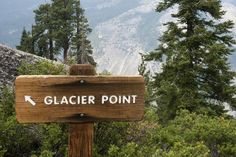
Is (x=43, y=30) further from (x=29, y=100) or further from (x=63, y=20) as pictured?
(x=29, y=100)

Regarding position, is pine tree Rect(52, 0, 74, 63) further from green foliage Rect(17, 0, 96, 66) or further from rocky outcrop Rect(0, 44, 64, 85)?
rocky outcrop Rect(0, 44, 64, 85)

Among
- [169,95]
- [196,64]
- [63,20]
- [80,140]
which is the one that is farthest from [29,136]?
[63,20]

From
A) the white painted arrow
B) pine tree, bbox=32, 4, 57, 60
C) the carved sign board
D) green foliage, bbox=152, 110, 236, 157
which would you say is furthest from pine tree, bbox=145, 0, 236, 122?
pine tree, bbox=32, 4, 57, 60

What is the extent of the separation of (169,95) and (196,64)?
7.27 ft

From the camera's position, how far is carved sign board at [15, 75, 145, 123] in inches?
205

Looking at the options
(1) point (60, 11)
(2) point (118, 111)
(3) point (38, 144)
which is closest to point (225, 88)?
(3) point (38, 144)

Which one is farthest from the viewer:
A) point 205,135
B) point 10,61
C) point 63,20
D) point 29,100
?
point 63,20

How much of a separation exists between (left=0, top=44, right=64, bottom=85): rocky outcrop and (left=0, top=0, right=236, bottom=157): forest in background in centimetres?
133

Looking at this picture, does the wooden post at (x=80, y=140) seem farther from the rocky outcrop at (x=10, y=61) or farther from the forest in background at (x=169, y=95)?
the rocky outcrop at (x=10, y=61)

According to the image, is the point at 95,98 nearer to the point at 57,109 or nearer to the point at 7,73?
the point at 57,109

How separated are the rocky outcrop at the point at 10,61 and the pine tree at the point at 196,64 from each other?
8.98 metres

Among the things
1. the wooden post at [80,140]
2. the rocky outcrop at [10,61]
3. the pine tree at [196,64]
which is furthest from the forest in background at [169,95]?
the wooden post at [80,140]

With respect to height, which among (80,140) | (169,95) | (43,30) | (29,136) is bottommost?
(29,136)

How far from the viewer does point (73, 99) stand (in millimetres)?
5242
